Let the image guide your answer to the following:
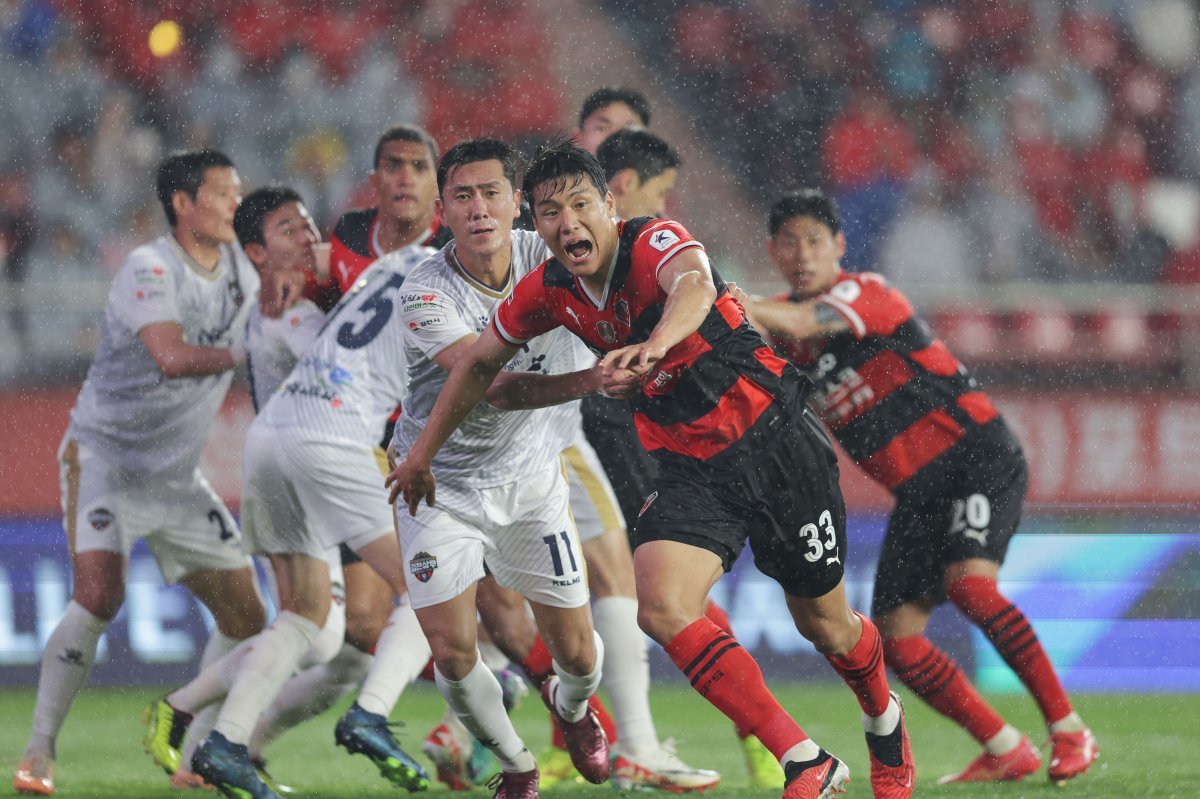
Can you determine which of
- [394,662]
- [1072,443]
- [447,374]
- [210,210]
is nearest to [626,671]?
[394,662]

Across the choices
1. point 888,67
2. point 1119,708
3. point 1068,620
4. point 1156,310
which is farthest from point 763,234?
point 1119,708

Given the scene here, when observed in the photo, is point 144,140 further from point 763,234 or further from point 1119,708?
point 1119,708

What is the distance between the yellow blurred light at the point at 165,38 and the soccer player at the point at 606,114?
17.9 ft

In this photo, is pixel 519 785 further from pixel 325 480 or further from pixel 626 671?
pixel 325 480

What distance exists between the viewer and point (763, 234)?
11.3 meters

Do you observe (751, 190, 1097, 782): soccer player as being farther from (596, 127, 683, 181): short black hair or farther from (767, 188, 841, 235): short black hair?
(596, 127, 683, 181): short black hair

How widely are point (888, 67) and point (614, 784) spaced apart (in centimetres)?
781

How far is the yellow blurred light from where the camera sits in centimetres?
1152

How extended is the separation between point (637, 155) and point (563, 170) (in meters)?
2.05

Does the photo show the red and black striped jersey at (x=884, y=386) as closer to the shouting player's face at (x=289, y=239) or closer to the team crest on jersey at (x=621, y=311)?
the team crest on jersey at (x=621, y=311)

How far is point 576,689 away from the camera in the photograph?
5000mm

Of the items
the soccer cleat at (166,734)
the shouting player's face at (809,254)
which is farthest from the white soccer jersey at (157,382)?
the shouting player's face at (809,254)

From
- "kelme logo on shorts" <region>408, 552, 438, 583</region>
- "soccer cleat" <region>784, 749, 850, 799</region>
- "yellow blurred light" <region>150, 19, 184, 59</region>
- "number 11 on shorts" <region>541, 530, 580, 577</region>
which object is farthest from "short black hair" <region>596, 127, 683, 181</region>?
"yellow blurred light" <region>150, 19, 184, 59</region>

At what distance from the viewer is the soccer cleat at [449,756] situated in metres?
5.77
